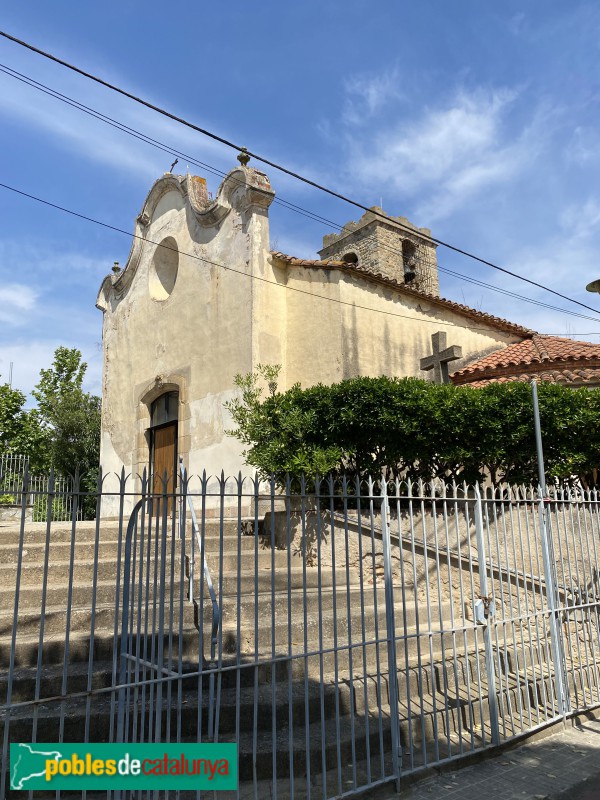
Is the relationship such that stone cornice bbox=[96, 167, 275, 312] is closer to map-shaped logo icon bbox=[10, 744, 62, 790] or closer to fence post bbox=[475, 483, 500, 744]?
fence post bbox=[475, 483, 500, 744]

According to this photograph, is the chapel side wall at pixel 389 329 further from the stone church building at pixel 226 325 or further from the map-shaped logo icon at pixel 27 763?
the map-shaped logo icon at pixel 27 763

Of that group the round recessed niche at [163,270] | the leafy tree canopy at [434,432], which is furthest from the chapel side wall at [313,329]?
the round recessed niche at [163,270]

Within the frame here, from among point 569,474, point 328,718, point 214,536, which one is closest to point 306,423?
point 214,536

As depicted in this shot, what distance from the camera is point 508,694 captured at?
4883mm

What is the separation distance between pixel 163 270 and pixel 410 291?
19.2 ft

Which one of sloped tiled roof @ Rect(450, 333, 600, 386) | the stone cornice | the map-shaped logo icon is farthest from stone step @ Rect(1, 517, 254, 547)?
the stone cornice

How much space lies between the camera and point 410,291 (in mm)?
12289

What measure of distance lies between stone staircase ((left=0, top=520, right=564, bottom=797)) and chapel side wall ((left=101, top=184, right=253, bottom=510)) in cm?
499

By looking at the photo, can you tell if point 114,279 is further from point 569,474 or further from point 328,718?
point 328,718

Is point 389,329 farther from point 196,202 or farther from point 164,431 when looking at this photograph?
point 164,431

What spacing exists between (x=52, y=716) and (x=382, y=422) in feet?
17.4

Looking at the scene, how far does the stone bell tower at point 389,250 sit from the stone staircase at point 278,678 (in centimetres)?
1205

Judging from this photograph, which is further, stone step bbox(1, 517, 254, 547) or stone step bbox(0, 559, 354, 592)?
stone step bbox(1, 517, 254, 547)

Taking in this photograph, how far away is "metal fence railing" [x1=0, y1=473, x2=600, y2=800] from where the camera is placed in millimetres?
3584
